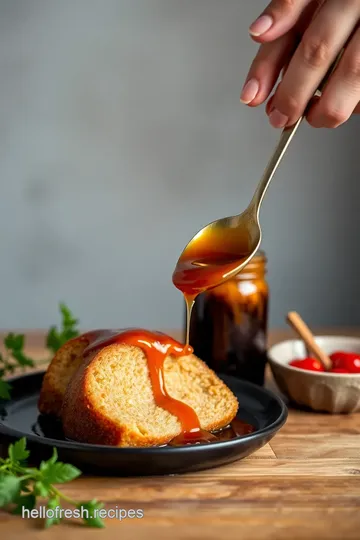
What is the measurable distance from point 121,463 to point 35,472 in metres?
0.17

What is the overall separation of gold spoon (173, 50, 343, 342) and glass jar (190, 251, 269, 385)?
0.29 metres

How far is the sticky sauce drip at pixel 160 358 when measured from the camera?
1.49 metres

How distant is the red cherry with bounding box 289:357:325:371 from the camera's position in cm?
189

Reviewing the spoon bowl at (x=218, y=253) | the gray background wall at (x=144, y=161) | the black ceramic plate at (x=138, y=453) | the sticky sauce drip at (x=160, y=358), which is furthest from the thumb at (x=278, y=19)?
the gray background wall at (x=144, y=161)

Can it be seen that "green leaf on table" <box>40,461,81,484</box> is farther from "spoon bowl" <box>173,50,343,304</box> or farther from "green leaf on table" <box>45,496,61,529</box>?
"spoon bowl" <box>173,50,343,304</box>

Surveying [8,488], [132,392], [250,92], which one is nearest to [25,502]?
[8,488]

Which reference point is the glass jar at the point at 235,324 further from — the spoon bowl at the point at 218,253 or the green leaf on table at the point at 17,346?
the green leaf on table at the point at 17,346

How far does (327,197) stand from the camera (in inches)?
142

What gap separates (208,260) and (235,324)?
1.19 feet

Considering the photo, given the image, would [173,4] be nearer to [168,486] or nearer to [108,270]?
[108,270]

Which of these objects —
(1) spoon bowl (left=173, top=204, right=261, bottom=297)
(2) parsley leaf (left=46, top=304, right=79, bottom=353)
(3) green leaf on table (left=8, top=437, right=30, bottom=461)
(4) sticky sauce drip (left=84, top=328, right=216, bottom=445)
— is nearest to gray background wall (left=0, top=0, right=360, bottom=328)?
(2) parsley leaf (left=46, top=304, right=79, bottom=353)

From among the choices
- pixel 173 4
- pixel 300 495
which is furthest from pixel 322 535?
pixel 173 4

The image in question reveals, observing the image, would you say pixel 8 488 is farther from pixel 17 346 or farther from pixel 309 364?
pixel 309 364

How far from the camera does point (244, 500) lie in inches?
50.6
